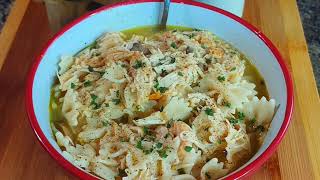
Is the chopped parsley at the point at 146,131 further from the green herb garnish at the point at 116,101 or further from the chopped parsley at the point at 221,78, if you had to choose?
the chopped parsley at the point at 221,78

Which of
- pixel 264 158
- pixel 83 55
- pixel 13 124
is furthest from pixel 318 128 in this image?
pixel 13 124

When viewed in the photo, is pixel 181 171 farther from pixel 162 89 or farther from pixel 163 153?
pixel 162 89

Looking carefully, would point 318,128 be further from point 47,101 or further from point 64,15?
point 64,15

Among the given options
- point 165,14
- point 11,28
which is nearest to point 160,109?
point 165,14

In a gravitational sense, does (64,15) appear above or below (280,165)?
above

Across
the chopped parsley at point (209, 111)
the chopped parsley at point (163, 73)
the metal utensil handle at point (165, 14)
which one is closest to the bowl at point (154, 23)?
the metal utensil handle at point (165, 14)
